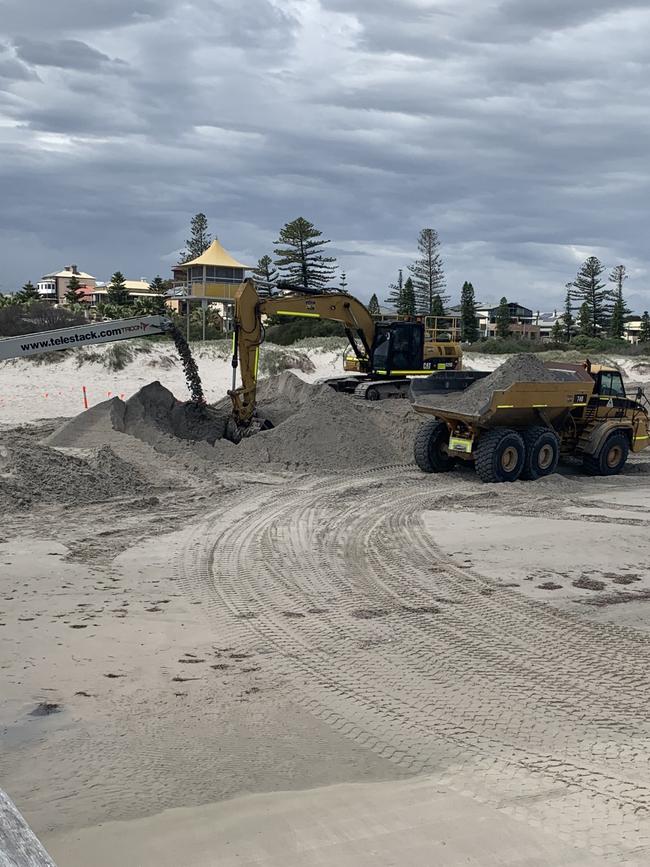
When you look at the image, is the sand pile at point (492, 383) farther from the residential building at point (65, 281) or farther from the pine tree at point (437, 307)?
the residential building at point (65, 281)

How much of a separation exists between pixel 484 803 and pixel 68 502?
8.99 meters

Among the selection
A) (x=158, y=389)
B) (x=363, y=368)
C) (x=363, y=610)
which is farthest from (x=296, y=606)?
(x=363, y=368)

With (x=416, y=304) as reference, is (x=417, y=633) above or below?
below

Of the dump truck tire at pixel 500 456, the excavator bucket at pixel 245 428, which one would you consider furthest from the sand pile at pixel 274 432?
the dump truck tire at pixel 500 456

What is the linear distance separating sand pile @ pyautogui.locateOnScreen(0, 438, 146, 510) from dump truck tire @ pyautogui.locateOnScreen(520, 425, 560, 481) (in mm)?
6342

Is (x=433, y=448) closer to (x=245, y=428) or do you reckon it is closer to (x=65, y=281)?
(x=245, y=428)

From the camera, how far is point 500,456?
1492 centimetres

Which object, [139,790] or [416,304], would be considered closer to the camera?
[139,790]

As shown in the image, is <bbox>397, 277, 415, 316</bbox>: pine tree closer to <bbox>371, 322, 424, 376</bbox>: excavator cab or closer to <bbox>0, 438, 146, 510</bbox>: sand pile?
<bbox>371, 322, 424, 376</bbox>: excavator cab

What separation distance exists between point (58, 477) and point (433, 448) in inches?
250

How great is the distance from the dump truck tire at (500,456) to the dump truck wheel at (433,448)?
2.94ft

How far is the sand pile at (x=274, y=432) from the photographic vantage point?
16.3 meters

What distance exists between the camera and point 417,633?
7527 millimetres

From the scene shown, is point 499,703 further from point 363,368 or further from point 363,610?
point 363,368
